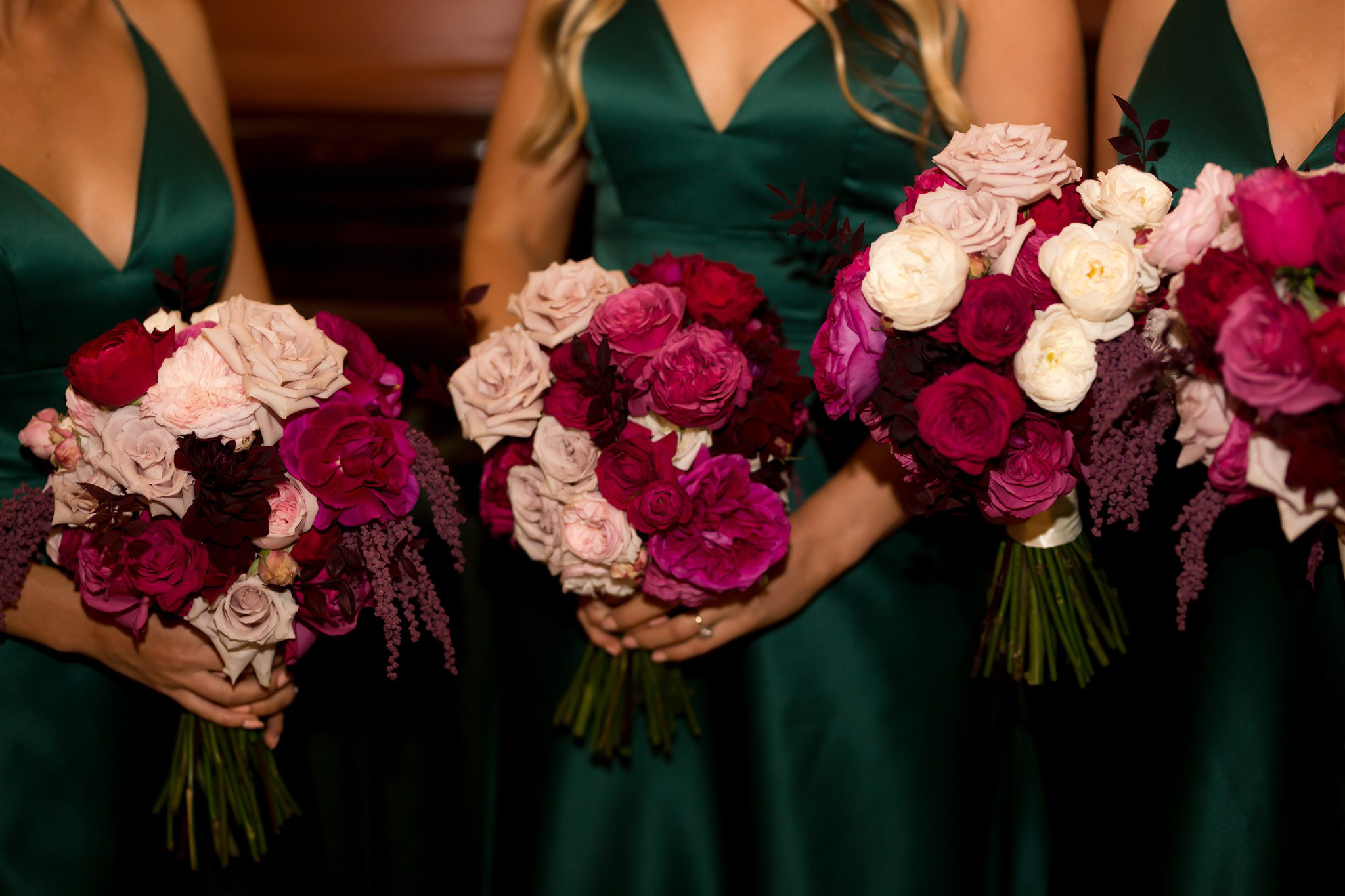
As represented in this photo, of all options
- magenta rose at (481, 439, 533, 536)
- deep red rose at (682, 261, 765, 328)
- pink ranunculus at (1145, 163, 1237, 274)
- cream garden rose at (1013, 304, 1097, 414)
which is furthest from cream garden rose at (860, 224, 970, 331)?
magenta rose at (481, 439, 533, 536)

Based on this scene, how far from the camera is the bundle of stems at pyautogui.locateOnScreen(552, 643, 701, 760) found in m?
1.93

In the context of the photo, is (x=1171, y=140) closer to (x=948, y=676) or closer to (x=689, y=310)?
(x=689, y=310)

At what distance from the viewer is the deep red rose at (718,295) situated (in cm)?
167

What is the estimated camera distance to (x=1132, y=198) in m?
1.35

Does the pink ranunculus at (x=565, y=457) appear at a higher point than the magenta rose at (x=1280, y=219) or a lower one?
lower

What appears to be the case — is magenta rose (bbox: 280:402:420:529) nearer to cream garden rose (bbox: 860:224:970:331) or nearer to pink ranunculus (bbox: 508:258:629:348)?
pink ranunculus (bbox: 508:258:629:348)

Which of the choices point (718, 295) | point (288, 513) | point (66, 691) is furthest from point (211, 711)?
point (718, 295)

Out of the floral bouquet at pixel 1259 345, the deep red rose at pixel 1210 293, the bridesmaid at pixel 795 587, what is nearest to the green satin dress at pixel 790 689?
the bridesmaid at pixel 795 587

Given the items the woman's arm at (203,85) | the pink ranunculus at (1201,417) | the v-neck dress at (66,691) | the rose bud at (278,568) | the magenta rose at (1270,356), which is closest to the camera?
the magenta rose at (1270,356)

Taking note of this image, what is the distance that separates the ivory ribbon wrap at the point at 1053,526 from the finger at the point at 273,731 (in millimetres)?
1249

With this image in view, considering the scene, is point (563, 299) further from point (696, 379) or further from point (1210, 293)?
point (1210, 293)

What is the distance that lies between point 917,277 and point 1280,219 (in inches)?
15.2

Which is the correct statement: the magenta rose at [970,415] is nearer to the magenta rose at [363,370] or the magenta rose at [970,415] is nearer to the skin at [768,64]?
the skin at [768,64]

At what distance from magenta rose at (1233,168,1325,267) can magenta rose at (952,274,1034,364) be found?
0.88 feet
